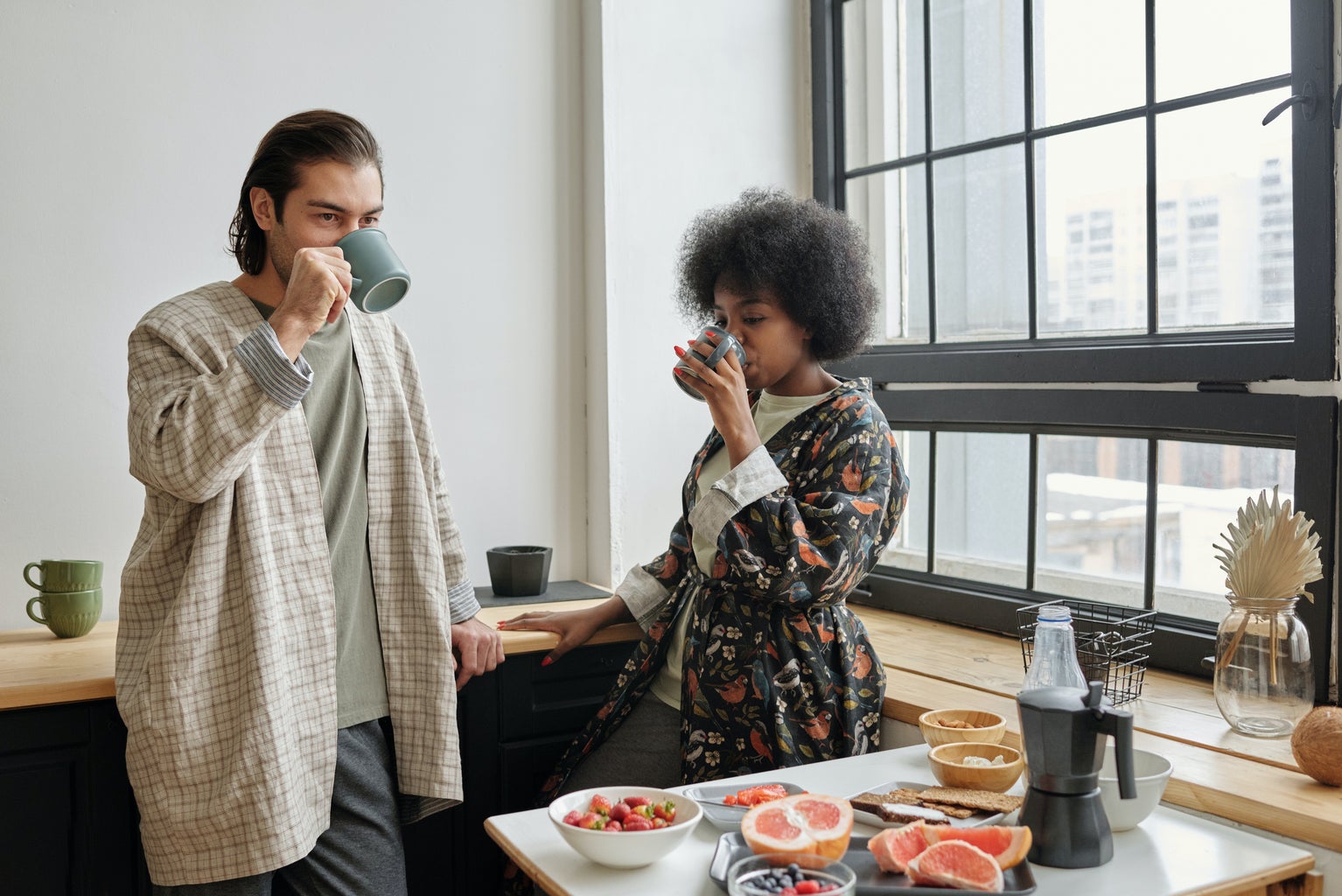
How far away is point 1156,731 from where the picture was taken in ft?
5.75

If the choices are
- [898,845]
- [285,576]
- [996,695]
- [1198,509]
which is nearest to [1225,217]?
[1198,509]

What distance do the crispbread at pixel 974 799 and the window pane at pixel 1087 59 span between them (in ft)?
4.83

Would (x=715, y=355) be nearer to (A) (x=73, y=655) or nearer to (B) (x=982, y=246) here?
(B) (x=982, y=246)

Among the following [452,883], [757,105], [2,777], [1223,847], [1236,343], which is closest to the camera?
[1223,847]

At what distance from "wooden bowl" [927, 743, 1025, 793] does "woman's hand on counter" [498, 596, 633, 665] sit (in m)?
0.84

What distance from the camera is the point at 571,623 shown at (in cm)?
222

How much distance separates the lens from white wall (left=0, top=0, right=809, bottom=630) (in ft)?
7.25

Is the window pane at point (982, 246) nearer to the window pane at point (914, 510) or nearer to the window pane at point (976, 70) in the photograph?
the window pane at point (976, 70)

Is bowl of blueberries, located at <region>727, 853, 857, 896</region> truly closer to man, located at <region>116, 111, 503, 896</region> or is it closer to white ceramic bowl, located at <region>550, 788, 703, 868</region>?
white ceramic bowl, located at <region>550, 788, 703, 868</region>

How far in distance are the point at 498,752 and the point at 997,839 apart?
1.22 metres

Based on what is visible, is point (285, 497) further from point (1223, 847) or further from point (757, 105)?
point (757, 105)

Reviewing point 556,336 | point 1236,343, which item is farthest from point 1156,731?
point 556,336

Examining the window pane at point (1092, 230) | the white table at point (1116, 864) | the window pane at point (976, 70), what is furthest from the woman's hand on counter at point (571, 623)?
the window pane at point (976, 70)

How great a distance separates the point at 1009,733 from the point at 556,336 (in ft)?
4.99
